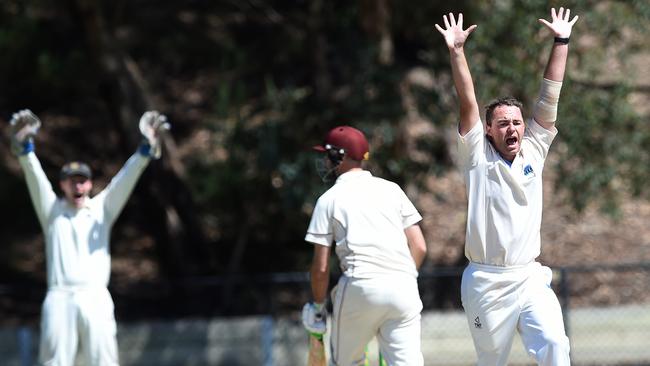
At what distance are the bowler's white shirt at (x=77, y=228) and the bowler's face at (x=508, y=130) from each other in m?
3.63

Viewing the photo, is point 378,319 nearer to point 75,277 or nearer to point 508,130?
point 508,130

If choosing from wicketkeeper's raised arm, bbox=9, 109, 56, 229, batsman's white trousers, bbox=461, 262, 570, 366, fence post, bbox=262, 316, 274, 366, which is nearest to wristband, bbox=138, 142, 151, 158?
wicketkeeper's raised arm, bbox=9, 109, 56, 229

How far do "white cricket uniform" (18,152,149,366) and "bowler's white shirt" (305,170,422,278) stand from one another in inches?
104

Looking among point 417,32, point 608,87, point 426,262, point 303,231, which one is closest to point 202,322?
point 303,231

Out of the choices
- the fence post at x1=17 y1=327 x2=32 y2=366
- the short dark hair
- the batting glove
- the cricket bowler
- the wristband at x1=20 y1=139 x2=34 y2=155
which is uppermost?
the wristband at x1=20 y1=139 x2=34 y2=155

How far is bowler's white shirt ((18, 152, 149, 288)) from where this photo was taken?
27.0 feet

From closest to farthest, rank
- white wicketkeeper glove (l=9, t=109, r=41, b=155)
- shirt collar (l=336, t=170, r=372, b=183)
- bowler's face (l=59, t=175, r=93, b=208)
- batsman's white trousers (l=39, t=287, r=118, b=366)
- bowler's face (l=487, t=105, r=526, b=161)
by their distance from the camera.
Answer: bowler's face (l=487, t=105, r=526, b=161), shirt collar (l=336, t=170, r=372, b=183), batsman's white trousers (l=39, t=287, r=118, b=366), bowler's face (l=59, t=175, r=93, b=208), white wicketkeeper glove (l=9, t=109, r=41, b=155)

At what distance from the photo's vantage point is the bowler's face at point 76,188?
8305 mm

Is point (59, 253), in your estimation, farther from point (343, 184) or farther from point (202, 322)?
point (202, 322)

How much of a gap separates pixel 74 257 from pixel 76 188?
54 centimetres

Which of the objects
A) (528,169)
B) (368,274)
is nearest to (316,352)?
(368,274)

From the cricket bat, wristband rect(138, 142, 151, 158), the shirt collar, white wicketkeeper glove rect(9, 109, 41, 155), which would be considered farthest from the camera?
wristband rect(138, 142, 151, 158)

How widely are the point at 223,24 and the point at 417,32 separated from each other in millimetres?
3611

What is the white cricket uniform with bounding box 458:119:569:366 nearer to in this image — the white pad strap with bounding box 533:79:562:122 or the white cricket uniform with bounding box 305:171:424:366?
the white pad strap with bounding box 533:79:562:122
